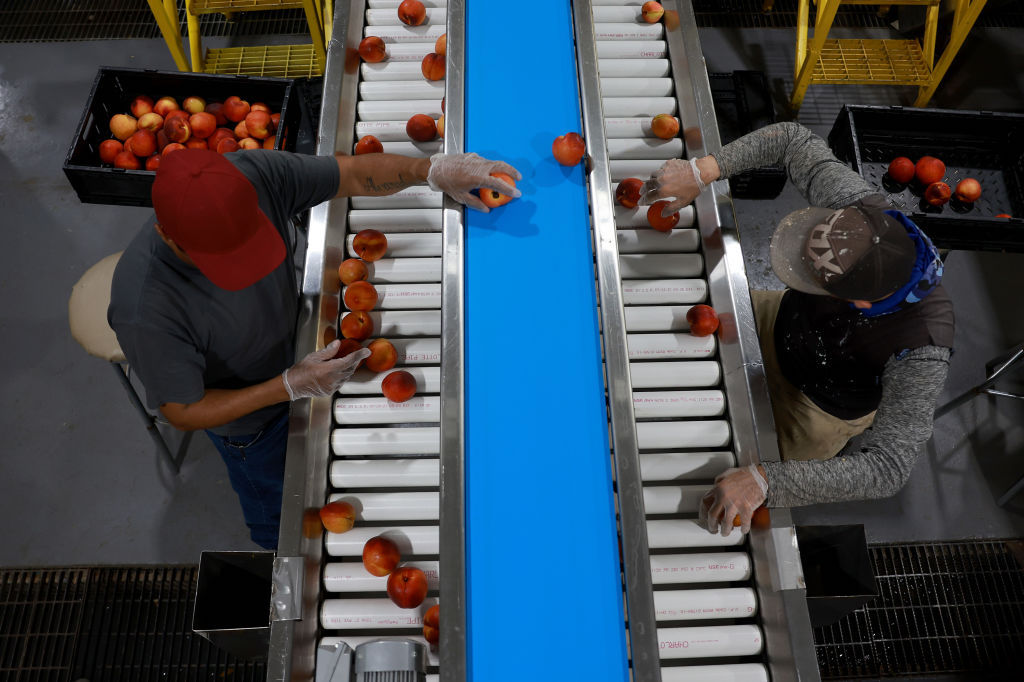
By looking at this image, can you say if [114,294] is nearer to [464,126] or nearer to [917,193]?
[464,126]

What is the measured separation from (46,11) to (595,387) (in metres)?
7.12

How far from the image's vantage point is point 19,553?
13.8ft

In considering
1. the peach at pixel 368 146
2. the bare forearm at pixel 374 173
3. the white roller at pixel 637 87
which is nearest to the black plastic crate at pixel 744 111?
the white roller at pixel 637 87

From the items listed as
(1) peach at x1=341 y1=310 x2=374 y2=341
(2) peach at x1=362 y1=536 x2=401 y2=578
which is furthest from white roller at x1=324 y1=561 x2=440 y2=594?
(1) peach at x1=341 y1=310 x2=374 y2=341

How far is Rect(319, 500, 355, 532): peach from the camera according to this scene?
264 cm

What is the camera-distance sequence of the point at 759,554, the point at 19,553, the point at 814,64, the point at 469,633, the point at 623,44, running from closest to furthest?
the point at 469,633 → the point at 759,554 → the point at 623,44 → the point at 19,553 → the point at 814,64

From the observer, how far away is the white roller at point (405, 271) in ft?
10.5

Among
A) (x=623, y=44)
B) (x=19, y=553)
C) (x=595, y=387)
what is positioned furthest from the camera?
(x=19, y=553)

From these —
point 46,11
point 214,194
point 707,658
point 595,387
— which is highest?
point 46,11

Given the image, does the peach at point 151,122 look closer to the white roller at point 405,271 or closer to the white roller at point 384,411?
the white roller at point 405,271

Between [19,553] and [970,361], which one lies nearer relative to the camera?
[19,553]

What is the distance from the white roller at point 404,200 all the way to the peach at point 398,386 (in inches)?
37.4

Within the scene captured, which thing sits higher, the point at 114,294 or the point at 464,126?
the point at 464,126

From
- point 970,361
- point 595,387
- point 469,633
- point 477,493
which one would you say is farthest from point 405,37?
point 970,361
